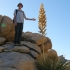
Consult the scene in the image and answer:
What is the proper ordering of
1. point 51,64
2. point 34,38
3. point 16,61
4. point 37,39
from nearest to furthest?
point 16,61 < point 51,64 < point 37,39 < point 34,38

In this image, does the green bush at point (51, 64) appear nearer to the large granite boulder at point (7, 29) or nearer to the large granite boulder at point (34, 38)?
the large granite boulder at point (34, 38)

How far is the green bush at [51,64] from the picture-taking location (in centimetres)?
1126

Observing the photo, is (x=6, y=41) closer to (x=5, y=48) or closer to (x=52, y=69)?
(x=5, y=48)

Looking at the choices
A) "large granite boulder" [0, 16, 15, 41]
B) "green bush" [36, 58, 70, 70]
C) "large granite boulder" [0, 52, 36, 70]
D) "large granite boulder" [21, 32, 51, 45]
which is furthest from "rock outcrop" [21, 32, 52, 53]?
"green bush" [36, 58, 70, 70]

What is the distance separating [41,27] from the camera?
12664mm

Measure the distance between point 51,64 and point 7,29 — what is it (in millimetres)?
4384

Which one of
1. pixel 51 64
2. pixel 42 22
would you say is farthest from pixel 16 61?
pixel 42 22

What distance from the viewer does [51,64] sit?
11.3 metres

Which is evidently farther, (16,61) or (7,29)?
(7,29)

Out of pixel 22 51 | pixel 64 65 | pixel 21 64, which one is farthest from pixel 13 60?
pixel 64 65

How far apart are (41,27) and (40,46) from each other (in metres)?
2.42

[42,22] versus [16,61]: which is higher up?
[42,22]

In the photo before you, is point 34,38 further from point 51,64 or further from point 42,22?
point 51,64

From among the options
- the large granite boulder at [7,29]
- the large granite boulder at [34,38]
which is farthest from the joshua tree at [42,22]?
the large granite boulder at [7,29]
